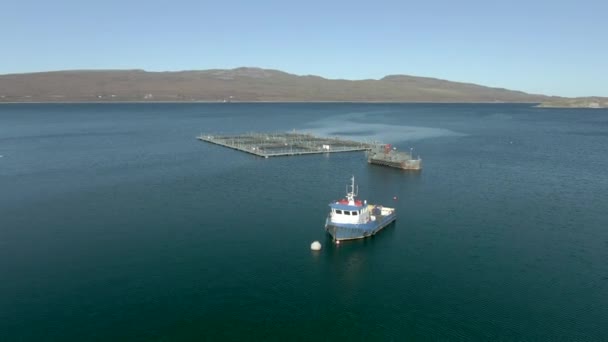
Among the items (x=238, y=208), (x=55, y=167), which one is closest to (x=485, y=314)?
(x=238, y=208)

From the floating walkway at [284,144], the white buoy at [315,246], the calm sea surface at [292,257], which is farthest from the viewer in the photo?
the floating walkway at [284,144]

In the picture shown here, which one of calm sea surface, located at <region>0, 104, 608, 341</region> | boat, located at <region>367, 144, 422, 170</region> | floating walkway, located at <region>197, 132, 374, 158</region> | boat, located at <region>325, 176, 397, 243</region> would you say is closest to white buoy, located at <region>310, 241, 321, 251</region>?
calm sea surface, located at <region>0, 104, 608, 341</region>

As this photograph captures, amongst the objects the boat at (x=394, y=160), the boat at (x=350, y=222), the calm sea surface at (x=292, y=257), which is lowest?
the calm sea surface at (x=292, y=257)

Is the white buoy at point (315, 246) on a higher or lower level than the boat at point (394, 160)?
lower

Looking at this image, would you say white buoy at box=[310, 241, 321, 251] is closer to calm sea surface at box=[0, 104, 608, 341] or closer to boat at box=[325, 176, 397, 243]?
calm sea surface at box=[0, 104, 608, 341]

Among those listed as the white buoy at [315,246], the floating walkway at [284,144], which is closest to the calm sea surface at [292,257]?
the white buoy at [315,246]

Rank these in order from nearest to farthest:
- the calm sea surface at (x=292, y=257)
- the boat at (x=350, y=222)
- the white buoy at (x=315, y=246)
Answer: the calm sea surface at (x=292, y=257) < the white buoy at (x=315, y=246) < the boat at (x=350, y=222)

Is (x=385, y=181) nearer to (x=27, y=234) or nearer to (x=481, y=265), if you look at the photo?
(x=481, y=265)

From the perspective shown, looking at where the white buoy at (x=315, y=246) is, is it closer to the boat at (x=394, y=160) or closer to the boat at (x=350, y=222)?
the boat at (x=350, y=222)
